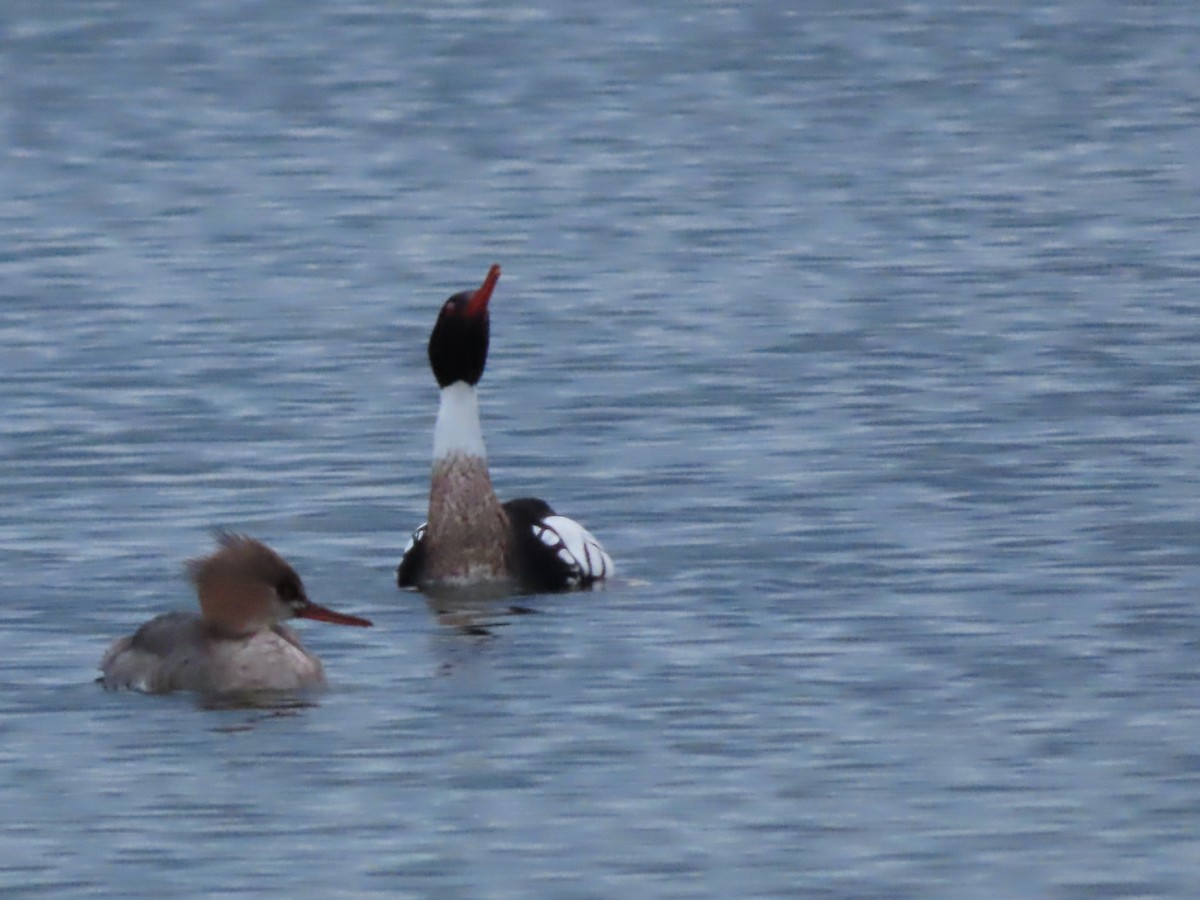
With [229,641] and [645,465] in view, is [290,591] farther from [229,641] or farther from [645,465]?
[645,465]

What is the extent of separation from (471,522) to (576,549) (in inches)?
22.6

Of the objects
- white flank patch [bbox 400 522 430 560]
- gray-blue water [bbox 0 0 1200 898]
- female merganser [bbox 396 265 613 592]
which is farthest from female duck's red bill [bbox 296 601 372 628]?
white flank patch [bbox 400 522 430 560]

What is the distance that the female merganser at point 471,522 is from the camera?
51.4 feet

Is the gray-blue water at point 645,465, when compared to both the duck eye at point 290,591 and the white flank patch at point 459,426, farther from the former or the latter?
the white flank patch at point 459,426

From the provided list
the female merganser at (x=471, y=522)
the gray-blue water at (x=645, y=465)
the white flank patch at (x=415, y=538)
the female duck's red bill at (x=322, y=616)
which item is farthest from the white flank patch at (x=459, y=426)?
the female duck's red bill at (x=322, y=616)

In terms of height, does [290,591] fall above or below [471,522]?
above

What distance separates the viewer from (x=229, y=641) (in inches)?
536

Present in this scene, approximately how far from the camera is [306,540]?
16578 millimetres

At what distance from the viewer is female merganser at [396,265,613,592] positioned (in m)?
15.7

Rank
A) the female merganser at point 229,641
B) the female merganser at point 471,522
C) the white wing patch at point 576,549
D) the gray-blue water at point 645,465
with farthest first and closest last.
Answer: the female merganser at point 471,522, the white wing patch at point 576,549, the female merganser at point 229,641, the gray-blue water at point 645,465

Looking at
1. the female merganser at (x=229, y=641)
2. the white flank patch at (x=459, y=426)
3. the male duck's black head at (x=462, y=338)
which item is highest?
the male duck's black head at (x=462, y=338)

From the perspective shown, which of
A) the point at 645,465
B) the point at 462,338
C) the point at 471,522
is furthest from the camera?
the point at 645,465

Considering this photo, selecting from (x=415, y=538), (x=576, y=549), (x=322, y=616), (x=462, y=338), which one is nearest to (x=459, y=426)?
(x=462, y=338)

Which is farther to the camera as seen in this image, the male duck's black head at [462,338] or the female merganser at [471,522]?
the male duck's black head at [462,338]
